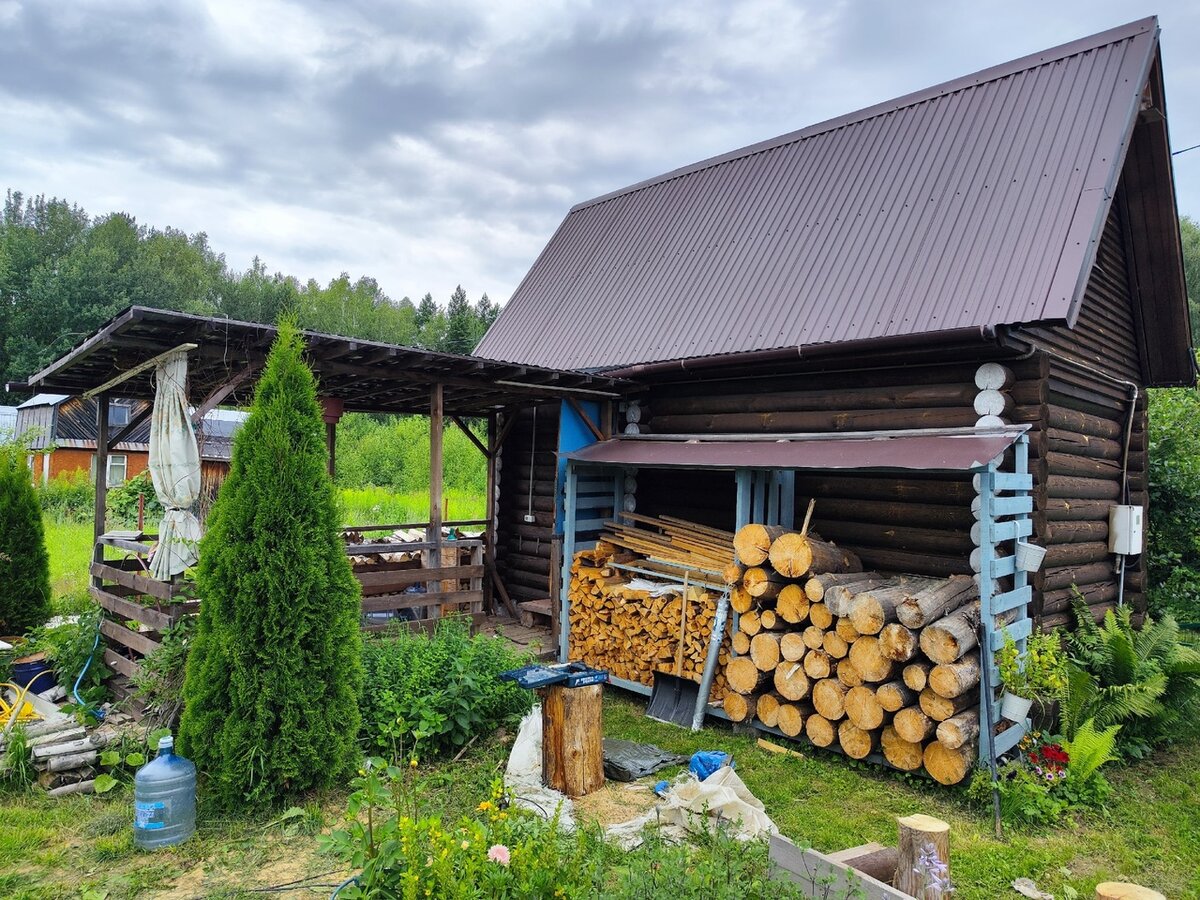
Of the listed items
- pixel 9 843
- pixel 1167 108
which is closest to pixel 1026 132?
pixel 1167 108

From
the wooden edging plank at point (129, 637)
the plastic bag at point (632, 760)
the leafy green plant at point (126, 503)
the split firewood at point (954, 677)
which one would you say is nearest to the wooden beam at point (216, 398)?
the wooden edging plank at point (129, 637)

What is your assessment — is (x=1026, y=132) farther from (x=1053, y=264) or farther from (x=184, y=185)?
(x=184, y=185)

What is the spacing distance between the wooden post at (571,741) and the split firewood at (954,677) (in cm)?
233

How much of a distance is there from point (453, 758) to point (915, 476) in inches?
178

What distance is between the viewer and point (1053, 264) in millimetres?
5969

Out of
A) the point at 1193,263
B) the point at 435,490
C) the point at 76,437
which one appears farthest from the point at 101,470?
the point at 1193,263

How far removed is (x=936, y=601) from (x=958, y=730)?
2.86ft

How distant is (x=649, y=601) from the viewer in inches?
280

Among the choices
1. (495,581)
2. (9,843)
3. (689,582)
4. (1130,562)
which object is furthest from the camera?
(495,581)

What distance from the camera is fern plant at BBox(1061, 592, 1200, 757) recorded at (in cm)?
571

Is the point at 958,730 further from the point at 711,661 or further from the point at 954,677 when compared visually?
the point at 711,661

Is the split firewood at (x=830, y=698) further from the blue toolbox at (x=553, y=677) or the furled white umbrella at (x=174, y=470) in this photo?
the furled white umbrella at (x=174, y=470)

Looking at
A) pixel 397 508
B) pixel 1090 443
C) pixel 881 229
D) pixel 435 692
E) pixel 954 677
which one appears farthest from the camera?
pixel 397 508

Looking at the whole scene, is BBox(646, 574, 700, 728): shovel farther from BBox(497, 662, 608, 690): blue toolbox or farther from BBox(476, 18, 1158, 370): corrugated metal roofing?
BBox(476, 18, 1158, 370): corrugated metal roofing
